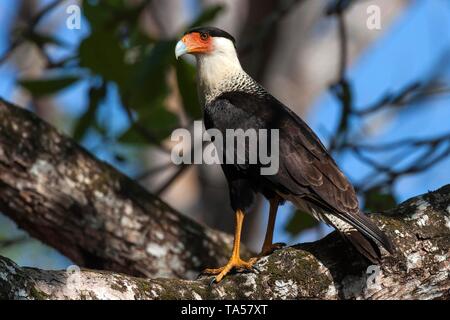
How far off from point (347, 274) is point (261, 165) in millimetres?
854

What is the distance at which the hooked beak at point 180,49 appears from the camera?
4.98m

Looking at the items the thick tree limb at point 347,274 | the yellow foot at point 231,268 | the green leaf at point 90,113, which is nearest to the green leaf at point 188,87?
the green leaf at point 90,113

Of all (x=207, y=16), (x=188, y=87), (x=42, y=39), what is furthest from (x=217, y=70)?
(x=42, y=39)

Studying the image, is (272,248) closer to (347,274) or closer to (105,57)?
(347,274)

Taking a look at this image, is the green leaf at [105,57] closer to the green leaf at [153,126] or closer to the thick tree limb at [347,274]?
the green leaf at [153,126]

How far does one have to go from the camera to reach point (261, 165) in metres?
4.31

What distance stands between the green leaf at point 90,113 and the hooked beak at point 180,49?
713mm

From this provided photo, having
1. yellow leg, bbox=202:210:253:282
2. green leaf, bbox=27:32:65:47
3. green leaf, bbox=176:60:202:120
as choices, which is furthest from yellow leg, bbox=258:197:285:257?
→ green leaf, bbox=27:32:65:47

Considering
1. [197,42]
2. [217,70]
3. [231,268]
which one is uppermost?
[197,42]

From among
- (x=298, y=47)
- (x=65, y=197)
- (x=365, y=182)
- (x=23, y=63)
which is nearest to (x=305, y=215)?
(x=365, y=182)

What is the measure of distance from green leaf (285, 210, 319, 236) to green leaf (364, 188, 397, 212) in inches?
14.8

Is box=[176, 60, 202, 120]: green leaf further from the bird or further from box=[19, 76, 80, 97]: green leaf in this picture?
box=[19, 76, 80, 97]: green leaf

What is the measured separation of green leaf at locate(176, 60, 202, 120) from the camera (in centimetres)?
539

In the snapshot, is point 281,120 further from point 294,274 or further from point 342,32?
point 342,32
